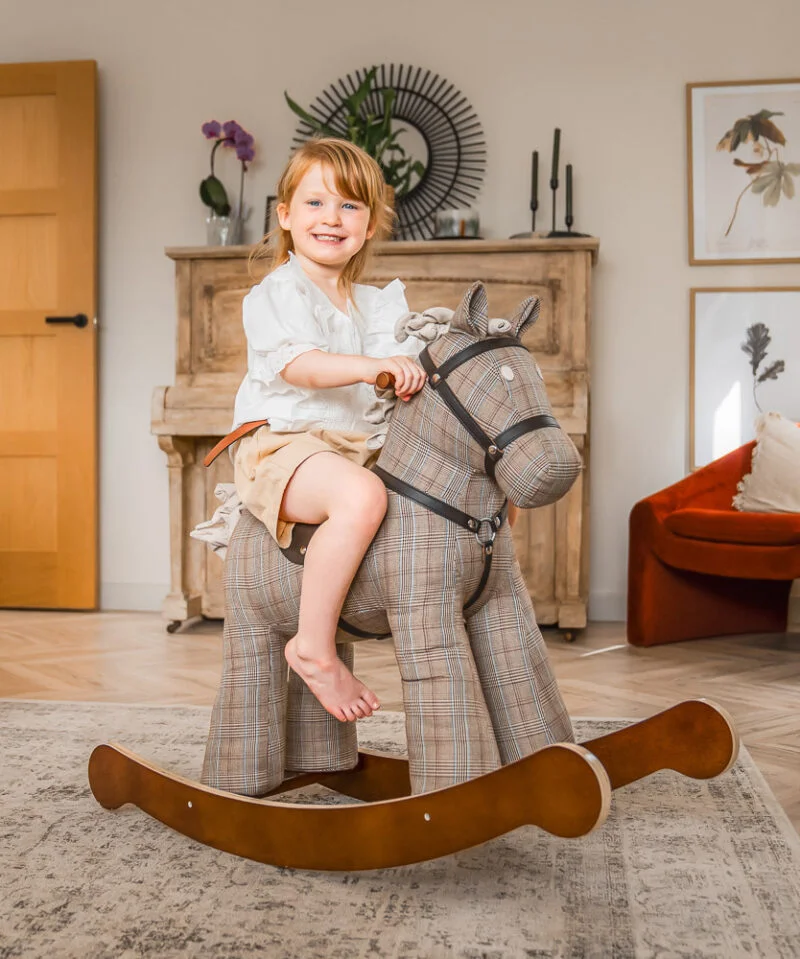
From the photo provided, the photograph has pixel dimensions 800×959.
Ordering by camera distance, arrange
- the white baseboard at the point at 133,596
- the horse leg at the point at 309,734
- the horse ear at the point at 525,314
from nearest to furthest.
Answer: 1. the horse ear at the point at 525,314
2. the horse leg at the point at 309,734
3. the white baseboard at the point at 133,596

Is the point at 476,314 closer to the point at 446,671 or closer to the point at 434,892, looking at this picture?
the point at 446,671

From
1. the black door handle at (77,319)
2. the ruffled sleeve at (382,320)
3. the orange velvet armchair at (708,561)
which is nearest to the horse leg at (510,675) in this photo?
the ruffled sleeve at (382,320)

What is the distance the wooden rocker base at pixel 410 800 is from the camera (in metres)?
1.23

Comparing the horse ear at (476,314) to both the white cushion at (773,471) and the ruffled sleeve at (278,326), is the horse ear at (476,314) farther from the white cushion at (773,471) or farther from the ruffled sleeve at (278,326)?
the white cushion at (773,471)

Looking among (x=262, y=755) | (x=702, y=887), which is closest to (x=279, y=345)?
(x=262, y=755)

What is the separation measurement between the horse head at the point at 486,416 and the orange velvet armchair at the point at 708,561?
202 cm

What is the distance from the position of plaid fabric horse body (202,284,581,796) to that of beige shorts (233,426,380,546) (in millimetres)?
60

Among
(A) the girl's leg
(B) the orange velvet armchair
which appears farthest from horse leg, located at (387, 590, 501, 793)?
(B) the orange velvet armchair

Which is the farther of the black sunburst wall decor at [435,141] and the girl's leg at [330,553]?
the black sunburst wall decor at [435,141]

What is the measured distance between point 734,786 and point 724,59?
3108 mm

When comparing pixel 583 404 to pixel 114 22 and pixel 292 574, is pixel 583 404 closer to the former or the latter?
pixel 292 574

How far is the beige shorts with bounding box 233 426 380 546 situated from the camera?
151 centimetres

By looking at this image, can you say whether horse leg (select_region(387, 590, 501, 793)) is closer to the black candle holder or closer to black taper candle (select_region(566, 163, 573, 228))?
the black candle holder

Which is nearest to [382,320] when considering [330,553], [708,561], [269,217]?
[330,553]
